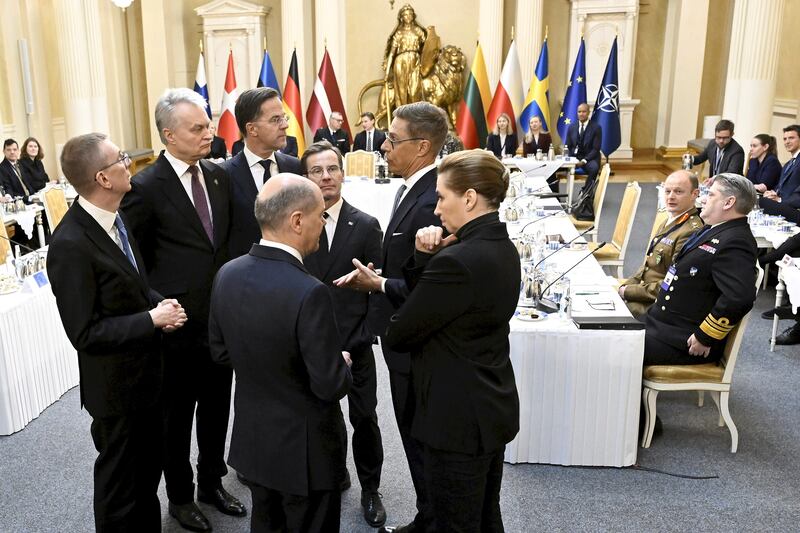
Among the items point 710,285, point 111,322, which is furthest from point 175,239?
point 710,285

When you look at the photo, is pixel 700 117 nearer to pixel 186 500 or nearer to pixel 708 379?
pixel 708 379

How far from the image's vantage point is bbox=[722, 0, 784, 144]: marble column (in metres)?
9.12

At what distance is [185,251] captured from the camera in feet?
9.12

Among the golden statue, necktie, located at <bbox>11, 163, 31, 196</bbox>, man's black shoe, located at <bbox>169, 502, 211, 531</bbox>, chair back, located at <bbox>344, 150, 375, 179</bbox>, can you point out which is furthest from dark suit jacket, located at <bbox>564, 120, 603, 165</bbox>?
man's black shoe, located at <bbox>169, 502, 211, 531</bbox>

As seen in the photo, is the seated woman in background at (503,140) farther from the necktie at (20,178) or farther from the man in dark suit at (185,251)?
the man in dark suit at (185,251)

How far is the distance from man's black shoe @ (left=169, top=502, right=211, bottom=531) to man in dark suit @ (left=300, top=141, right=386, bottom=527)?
0.68 meters

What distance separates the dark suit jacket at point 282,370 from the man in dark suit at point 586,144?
8.72 metres

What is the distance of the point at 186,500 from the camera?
297 centimetres

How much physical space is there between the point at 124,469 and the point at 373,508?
3.51ft

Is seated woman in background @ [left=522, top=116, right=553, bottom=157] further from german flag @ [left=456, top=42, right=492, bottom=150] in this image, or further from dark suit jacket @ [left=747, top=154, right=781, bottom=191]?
dark suit jacket @ [left=747, top=154, right=781, bottom=191]

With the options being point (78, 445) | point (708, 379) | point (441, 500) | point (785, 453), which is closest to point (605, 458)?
point (708, 379)

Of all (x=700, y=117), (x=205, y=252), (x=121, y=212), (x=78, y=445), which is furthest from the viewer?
(x=700, y=117)

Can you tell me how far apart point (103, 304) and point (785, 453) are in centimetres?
338

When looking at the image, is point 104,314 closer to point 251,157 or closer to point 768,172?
point 251,157
